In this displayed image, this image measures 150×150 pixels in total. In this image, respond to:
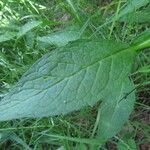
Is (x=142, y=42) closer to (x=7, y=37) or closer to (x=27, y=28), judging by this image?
(x=27, y=28)

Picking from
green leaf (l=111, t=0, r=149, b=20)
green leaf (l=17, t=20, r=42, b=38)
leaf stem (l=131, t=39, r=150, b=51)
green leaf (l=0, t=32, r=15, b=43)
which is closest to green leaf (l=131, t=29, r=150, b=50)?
leaf stem (l=131, t=39, r=150, b=51)

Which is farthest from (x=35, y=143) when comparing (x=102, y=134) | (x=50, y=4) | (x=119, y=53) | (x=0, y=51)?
(x=50, y=4)

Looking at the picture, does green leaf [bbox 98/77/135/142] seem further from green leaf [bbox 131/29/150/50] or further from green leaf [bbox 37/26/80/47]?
green leaf [bbox 37/26/80/47]

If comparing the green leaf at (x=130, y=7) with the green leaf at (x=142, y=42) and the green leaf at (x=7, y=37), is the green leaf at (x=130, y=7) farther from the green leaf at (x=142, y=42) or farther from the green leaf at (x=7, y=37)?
the green leaf at (x=7, y=37)

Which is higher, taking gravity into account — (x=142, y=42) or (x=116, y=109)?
(x=142, y=42)

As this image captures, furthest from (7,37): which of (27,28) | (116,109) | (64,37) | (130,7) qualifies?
(116,109)

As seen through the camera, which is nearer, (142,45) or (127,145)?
(142,45)
